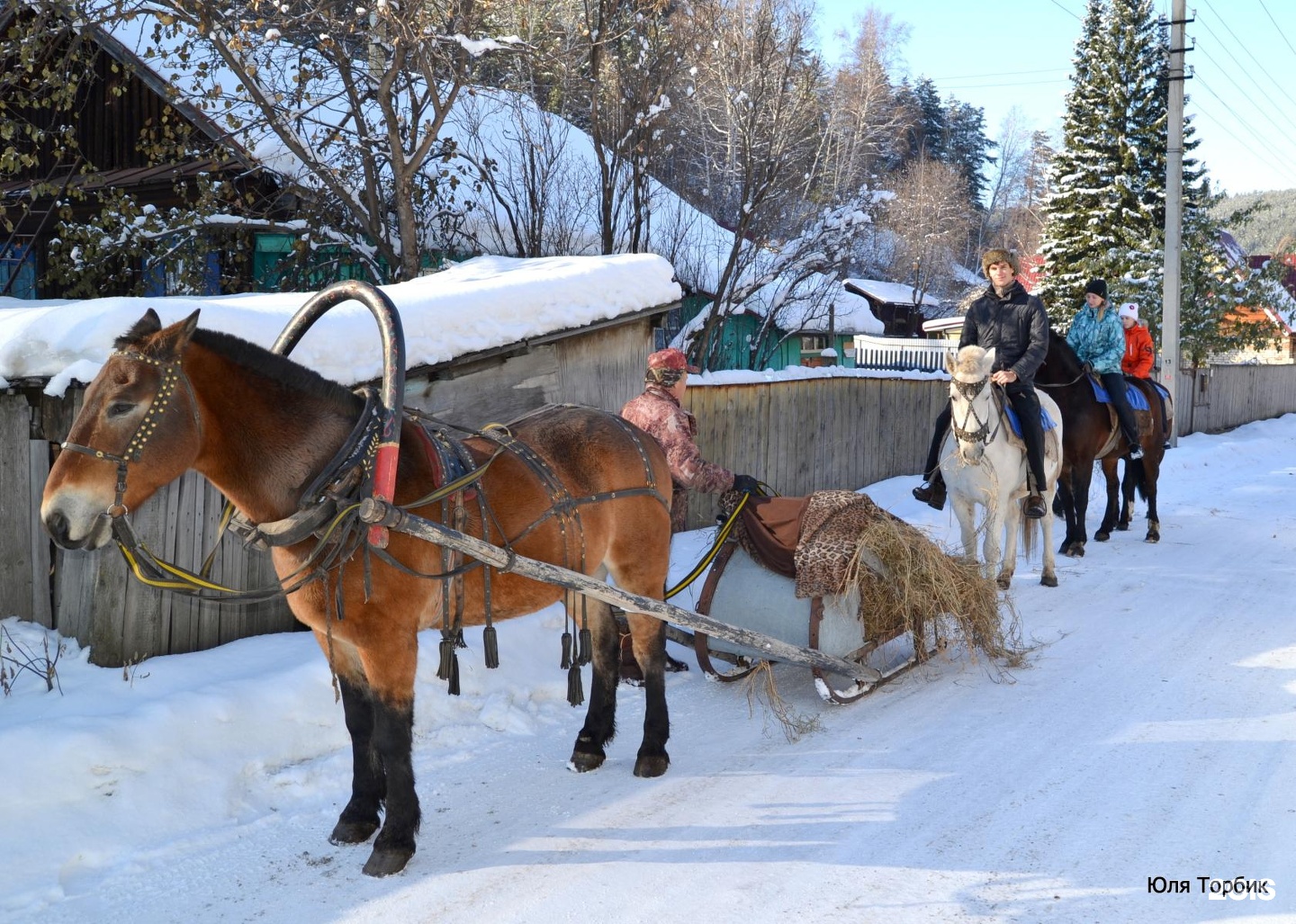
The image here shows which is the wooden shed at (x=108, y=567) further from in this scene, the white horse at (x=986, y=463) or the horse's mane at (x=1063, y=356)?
the horse's mane at (x=1063, y=356)

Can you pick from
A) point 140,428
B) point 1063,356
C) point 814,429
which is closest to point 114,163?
point 814,429

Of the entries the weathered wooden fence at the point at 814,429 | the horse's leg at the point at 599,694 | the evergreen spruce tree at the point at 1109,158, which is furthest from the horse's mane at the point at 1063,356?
the evergreen spruce tree at the point at 1109,158

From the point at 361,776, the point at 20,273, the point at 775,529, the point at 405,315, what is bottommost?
the point at 361,776

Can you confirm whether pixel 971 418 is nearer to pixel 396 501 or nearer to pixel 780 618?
pixel 780 618

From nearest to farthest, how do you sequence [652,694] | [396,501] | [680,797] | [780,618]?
1. [396,501]
2. [680,797]
3. [652,694]
4. [780,618]

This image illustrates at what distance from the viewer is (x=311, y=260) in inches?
463

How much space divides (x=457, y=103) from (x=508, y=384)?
6464 millimetres

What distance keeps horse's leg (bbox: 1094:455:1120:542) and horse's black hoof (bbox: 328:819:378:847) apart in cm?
917

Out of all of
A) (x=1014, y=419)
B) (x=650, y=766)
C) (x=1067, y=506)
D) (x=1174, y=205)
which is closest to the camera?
(x=650, y=766)

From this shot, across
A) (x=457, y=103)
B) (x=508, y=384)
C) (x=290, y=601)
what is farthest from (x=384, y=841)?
(x=457, y=103)

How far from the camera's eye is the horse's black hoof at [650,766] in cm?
497

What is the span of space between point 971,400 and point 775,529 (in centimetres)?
272

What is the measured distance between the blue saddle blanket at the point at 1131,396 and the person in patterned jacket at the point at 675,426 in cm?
626

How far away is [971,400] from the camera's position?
7969 millimetres
